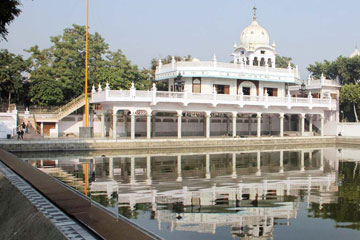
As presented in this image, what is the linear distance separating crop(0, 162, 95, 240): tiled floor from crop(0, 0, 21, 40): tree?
532 cm

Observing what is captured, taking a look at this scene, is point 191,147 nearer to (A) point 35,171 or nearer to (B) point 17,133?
(B) point 17,133

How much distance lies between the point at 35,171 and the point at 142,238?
9.53 meters

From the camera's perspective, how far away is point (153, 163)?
2391 centimetres

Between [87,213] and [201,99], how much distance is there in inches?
1067

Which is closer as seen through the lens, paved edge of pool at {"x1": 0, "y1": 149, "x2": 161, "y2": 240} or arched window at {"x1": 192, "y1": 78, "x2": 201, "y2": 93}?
paved edge of pool at {"x1": 0, "y1": 149, "x2": 161, "y2": 240}

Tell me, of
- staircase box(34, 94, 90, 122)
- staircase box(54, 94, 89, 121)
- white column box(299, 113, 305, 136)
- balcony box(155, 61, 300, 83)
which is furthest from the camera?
white column box(299, 113, 305, 136)

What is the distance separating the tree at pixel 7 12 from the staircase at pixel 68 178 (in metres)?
6.04

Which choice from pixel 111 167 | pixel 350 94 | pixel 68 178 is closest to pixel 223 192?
pixel 68 178

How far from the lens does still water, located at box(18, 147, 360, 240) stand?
10609 mm

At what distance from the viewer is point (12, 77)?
3716 cm

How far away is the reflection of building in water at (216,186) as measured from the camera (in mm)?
11398

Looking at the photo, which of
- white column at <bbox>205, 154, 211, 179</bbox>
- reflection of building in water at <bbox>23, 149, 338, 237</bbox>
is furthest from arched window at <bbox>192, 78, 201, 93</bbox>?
reflection of building in water at <bbox>23, 149, 338, 237</bbox>

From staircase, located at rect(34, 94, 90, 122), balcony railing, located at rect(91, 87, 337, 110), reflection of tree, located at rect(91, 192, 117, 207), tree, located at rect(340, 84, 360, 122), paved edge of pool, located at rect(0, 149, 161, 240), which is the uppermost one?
tree, located at rect(340, 84, 360, 122)

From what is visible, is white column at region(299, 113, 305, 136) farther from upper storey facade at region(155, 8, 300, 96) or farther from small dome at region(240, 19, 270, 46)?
small dome at region(240, 19, 270, 46)
